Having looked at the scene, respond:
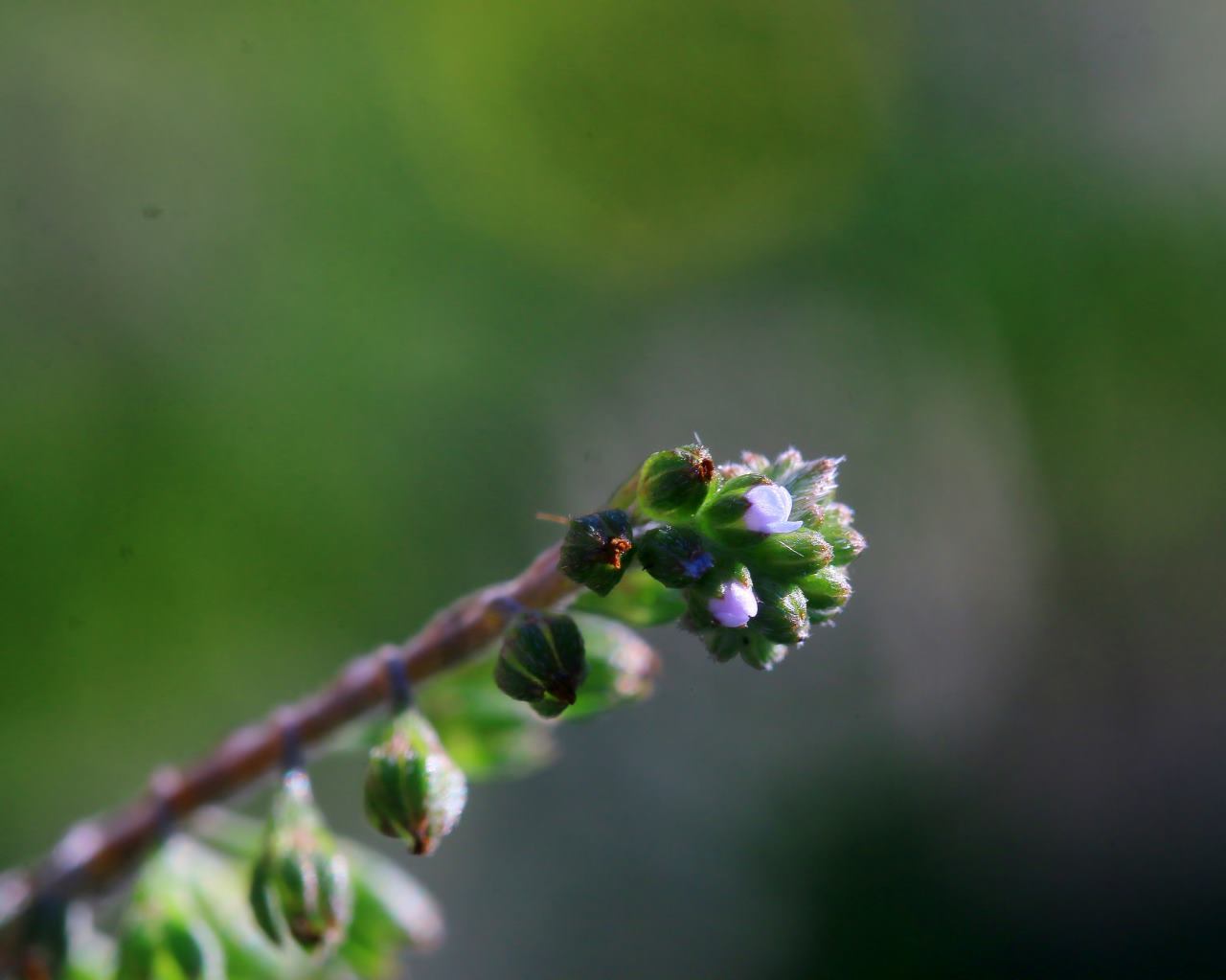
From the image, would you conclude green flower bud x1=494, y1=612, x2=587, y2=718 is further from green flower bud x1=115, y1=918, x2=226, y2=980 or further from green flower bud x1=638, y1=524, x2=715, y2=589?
green flower bud x1=115, y1=918, x2=226, y2=980

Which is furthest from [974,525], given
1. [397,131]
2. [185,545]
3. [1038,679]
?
[185,545]

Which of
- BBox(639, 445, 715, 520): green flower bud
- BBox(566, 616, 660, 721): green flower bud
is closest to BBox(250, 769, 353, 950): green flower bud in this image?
BBox(566, 616, 660, 721): green flower bud

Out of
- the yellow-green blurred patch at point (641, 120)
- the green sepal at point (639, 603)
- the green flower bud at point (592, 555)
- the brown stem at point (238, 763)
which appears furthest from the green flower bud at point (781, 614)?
the yellow-green blurred patch at point (641, 120)

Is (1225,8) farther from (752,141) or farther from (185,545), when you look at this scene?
(185,545)

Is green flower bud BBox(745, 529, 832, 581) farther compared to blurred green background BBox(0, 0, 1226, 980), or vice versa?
blurred green background BBox(0, 0, 1226, 980)

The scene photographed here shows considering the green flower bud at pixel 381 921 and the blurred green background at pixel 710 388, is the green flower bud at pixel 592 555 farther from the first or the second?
the blurred green background at pixel 710 388

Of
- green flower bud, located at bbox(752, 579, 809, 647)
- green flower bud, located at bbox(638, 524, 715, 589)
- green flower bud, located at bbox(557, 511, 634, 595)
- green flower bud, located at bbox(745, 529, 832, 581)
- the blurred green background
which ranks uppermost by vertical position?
green flower bud, located at bbox(557, 511, 634, 595)

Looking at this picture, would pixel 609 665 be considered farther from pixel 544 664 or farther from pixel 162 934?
pixel 162 934

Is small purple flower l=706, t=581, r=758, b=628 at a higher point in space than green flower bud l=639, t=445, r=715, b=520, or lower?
lower
